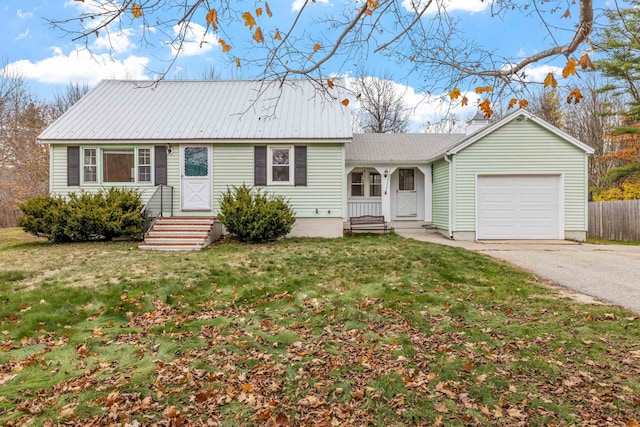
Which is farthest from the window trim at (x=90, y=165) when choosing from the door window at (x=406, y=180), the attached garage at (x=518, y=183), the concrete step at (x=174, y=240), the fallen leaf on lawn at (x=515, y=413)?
the fallen leaf on lawn at (x=515, y=413)

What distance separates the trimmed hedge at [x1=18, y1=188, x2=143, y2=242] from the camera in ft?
33.7

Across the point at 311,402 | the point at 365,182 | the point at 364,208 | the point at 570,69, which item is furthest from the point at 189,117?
the point at 570,69

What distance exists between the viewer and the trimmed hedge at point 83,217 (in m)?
10.3

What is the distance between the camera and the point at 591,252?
388 inches

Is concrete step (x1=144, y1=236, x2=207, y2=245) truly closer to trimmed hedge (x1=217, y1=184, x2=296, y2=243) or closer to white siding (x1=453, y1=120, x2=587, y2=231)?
trimmed hedge (x1=217, y1=184, x2=296, y2=243)

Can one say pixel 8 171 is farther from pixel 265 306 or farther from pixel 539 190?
pixel 539 190

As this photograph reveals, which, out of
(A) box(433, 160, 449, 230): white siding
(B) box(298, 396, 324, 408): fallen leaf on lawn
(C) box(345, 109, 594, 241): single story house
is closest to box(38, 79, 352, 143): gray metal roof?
(A) box(433, 160, 449, 230): white siding

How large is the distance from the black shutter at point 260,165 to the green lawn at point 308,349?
5206mm

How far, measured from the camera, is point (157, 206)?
11.5 metres

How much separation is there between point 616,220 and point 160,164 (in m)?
17.0

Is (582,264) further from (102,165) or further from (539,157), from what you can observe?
(102,165)

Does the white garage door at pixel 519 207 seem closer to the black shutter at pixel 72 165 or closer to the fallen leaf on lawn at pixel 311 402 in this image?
the fallen leaf on lawn at pixel 311 402

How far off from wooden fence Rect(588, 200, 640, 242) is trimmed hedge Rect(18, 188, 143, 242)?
16.9 m

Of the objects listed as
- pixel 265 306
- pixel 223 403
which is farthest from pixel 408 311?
pixel 223 403
